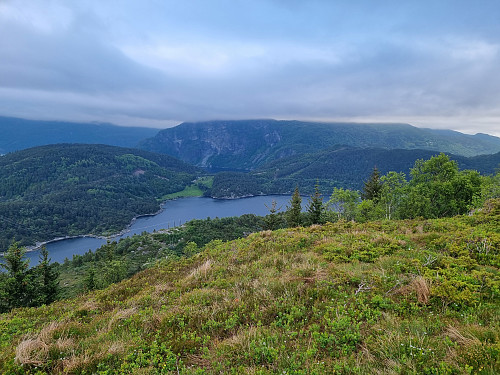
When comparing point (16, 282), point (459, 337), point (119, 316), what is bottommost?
point (16, 282)

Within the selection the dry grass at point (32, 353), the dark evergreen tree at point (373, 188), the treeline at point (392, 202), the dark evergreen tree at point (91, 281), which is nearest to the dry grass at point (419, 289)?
the dry grass at point (32, 353)

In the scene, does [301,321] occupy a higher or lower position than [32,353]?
higher

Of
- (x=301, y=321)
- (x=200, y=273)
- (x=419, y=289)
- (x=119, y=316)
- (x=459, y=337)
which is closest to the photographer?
(x=459, y=337)

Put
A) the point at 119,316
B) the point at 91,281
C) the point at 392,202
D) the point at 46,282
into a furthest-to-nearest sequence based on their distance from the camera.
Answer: the point at 91,281 → the point at 392,202 → the point at 46,282 → the point at 119,316

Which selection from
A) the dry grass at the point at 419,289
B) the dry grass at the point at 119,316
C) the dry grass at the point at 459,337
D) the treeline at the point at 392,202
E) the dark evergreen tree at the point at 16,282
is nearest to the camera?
the dry grass at the point at 459,337

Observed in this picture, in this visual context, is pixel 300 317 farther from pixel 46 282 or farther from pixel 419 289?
pixel 46 282

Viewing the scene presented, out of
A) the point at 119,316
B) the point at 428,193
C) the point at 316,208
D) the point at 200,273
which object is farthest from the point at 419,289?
the point at 316,208

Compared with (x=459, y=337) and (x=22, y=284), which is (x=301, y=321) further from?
(x=22, y=284)

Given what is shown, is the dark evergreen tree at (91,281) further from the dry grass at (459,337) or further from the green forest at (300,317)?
the dry grass at (459,337)

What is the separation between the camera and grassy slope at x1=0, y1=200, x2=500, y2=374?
4797 millimetres

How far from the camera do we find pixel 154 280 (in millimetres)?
12484

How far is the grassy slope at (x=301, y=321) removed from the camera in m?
4.80

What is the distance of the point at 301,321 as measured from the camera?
6.49 metres

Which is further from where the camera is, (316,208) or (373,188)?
(373,188)
